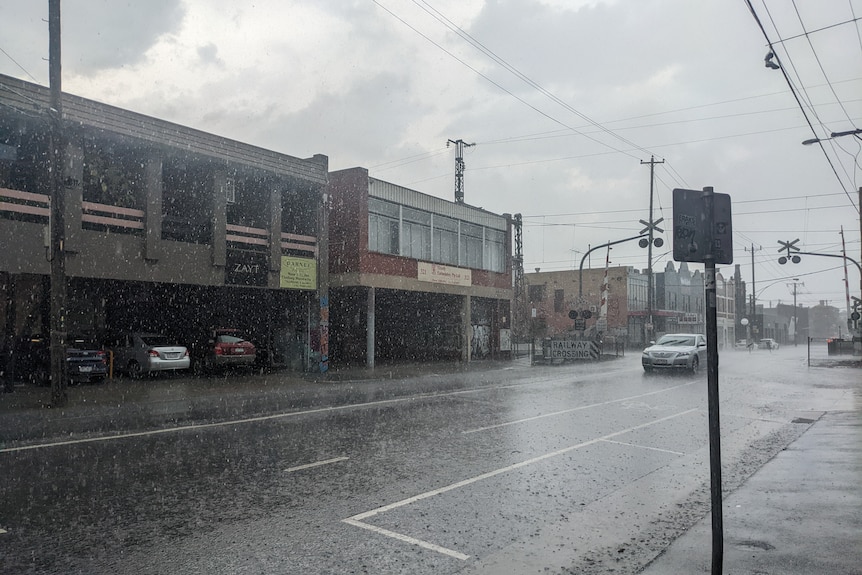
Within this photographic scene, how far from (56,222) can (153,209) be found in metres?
4.90

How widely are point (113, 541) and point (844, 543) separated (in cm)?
582

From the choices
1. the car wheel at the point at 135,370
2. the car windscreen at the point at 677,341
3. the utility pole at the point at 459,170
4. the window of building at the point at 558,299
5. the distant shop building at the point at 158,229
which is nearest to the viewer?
the distant shop building at the point at 158,229

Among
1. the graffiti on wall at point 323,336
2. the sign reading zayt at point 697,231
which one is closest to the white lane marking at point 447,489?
the sign reading zayt at point 697,231

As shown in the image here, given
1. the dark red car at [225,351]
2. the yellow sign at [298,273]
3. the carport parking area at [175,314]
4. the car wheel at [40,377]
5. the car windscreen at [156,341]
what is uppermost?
the yellow sign at [298,273]

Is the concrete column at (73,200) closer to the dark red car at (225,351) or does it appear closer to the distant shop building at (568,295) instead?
the dark red car at (225,351)

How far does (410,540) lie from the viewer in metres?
5.39

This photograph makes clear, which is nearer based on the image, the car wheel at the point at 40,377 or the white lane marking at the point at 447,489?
the white lane marking at the point at 447,489

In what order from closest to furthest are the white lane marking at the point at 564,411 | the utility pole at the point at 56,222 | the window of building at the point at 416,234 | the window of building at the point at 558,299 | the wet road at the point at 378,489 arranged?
the wet road at the point at 378,489 → the white lane marking at the point at 564,411 → the utility pole at the point at 56,222 → the window of building at the point at 416,234 → the window of building at the point at 558,299

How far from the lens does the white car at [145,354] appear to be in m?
19.3

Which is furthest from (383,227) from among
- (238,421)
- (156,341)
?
(238,421)

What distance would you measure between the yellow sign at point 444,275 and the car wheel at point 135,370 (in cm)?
1185

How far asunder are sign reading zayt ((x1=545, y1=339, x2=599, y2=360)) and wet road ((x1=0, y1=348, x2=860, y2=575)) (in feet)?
55.3

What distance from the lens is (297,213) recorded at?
85.1 feet

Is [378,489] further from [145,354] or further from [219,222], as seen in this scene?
[145,354]
